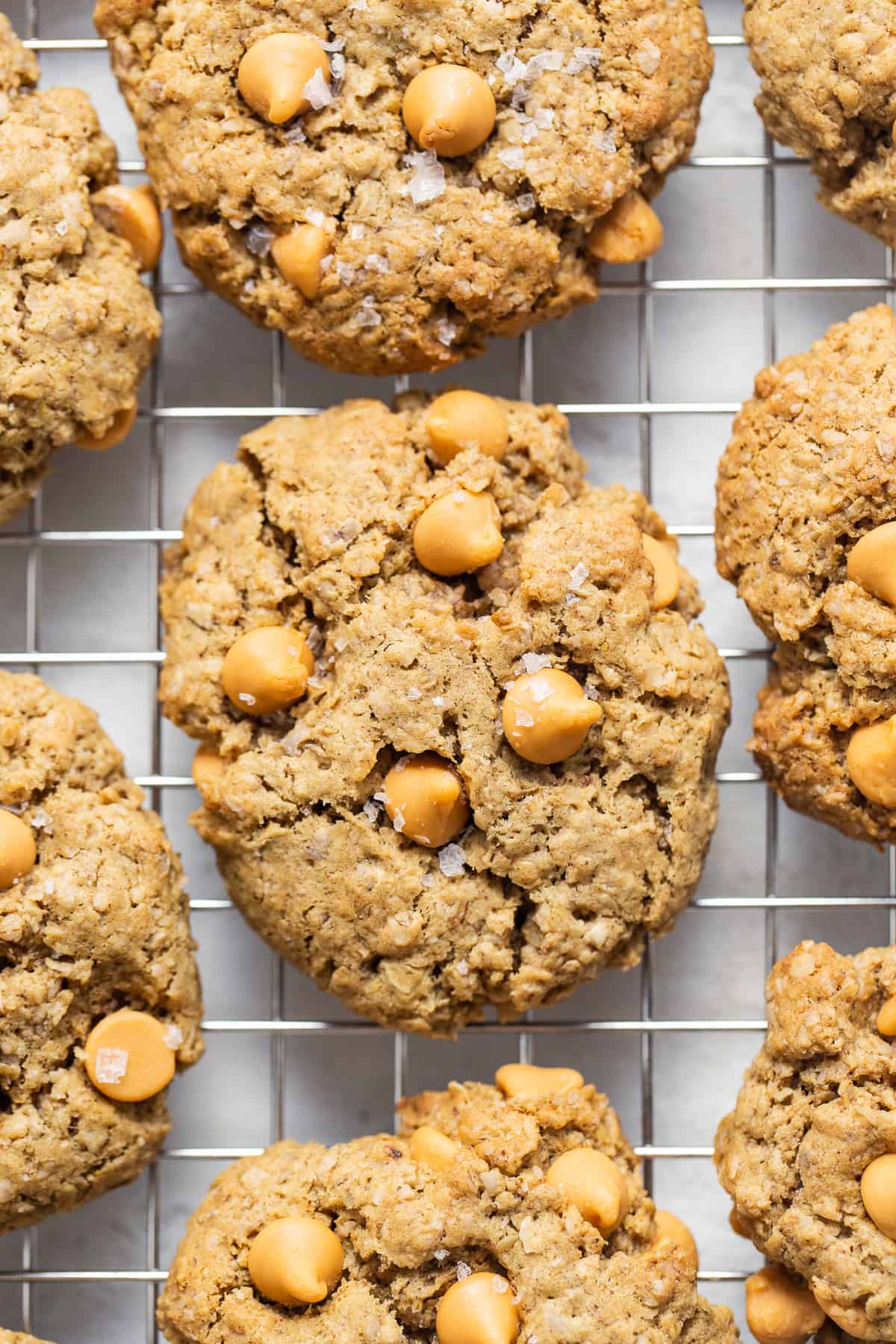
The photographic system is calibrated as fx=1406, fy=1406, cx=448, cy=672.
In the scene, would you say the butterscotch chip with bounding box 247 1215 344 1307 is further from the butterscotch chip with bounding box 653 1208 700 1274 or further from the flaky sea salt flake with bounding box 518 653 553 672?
the flaky sea salt flake with bounding box 518 653 553 672

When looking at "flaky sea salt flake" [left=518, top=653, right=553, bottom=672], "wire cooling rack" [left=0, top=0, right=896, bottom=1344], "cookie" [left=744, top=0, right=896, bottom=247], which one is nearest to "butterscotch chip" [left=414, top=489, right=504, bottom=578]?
"flaky sea salt flake" [left=518, top=653, right=553, bottom=672]

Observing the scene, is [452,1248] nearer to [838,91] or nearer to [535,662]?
[535,662]

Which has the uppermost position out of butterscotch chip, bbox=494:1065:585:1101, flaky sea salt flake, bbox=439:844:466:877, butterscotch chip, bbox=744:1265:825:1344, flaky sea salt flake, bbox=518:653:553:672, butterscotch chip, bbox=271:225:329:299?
butterscotch chip, bbox=271:225:329:299

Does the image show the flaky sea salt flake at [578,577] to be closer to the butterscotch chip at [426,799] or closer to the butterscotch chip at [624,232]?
the butterscotch chip at [426,799]

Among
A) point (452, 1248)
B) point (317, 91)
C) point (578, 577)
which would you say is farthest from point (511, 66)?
point (452, 1248)

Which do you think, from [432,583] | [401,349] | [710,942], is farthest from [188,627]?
[710,942]

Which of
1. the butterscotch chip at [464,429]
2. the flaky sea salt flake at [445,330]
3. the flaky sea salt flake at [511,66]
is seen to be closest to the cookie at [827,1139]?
the butterscotch chip at [464,429]

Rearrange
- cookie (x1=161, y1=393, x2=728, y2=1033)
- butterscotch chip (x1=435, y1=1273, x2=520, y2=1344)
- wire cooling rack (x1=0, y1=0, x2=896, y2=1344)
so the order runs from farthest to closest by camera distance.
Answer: wire cooling rack (x1=0, y1=0, x2=896, y2=1344), cookie (x1=161, y1=393, x2=728, y2=1033), butterscotch chip (x1=435, y1=1273, x2=520, y2=1344)

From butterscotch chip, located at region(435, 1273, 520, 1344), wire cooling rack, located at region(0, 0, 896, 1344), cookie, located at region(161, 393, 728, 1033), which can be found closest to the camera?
butterscotch chip, located at region(435, 1273, 520, 1344)
